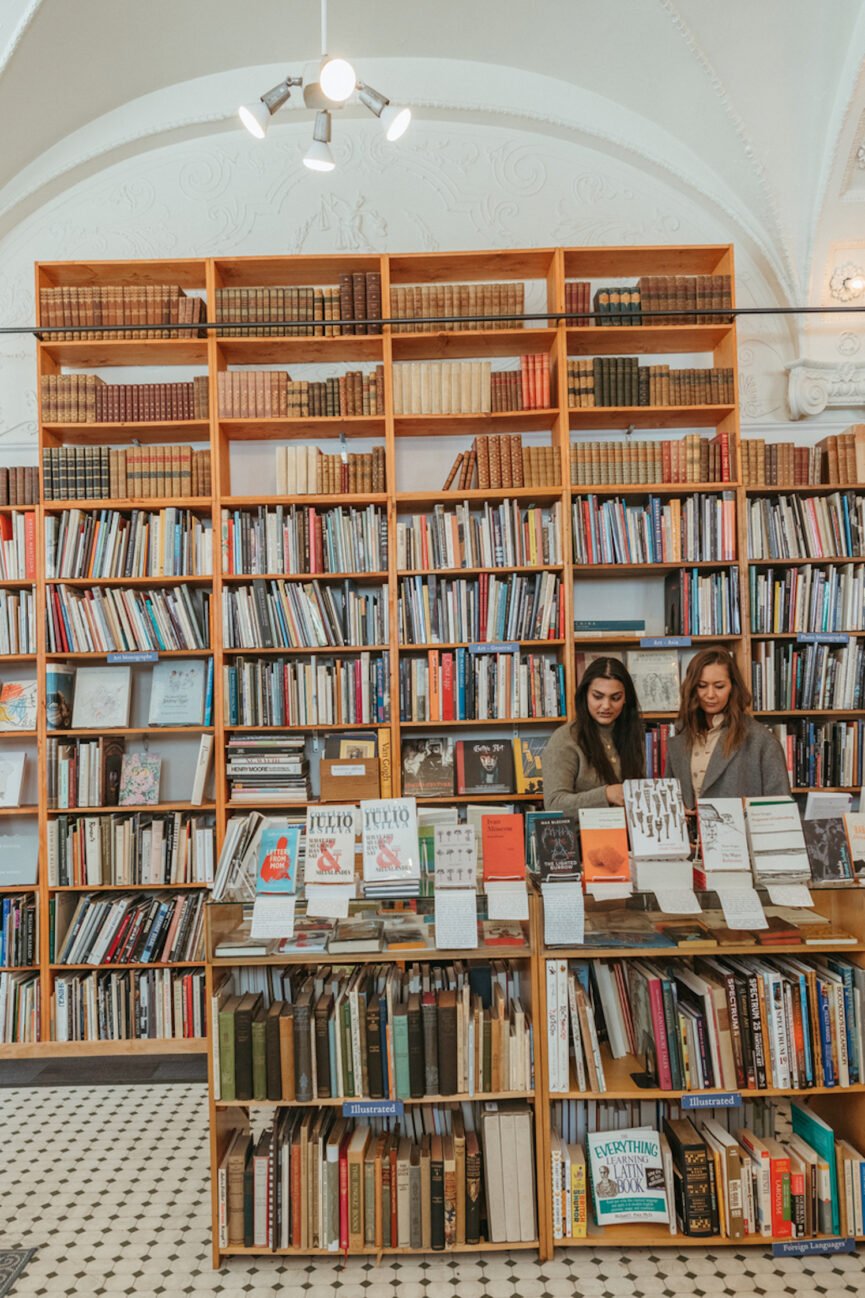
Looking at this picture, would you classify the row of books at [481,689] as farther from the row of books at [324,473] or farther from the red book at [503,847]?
the red book at [503,847]

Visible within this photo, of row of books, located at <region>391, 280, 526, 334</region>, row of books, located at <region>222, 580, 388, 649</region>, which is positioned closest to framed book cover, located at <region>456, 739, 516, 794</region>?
row of books, located at <region>222, 580, 388, 649</region>

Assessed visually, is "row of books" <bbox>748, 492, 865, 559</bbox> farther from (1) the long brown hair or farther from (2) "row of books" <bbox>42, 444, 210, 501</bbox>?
(2) "row of books" <bbox>42, 444, 210, 501</bbox>

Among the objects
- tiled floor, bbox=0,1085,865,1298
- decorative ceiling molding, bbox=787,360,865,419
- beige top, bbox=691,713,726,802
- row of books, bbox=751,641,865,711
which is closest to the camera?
tiled floor, bbox=0,1085,865,1298

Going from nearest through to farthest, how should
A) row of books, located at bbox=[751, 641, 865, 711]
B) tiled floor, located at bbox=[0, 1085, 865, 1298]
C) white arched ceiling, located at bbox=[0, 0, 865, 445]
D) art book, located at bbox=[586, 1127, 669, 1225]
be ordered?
tiled floor, located at bbox=[0, 1085, 865, 1298] < art book, located at bbox=[586, 1127, 669, 1225] < row of books, located at bbox=[751, 641, 865, 711] < white arched ceiling, located at bbox=[0, 0, 865, 445]

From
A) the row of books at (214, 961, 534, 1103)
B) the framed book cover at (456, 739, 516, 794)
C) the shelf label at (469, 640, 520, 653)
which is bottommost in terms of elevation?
the row of books at (214, 961, 534, 1103)

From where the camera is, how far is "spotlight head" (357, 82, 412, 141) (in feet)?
10.9

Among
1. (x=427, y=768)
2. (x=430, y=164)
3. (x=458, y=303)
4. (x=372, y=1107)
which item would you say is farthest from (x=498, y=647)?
(x=430, y=164)

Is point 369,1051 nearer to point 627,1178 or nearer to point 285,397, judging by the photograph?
point 627,1178

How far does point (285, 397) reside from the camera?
14.8 ft

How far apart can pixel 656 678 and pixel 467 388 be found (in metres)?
1.70

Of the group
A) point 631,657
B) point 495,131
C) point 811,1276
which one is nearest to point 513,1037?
point 811,1276

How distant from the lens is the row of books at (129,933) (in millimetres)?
4363

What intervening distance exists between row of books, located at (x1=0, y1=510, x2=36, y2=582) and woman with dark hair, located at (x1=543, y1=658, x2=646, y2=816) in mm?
2749

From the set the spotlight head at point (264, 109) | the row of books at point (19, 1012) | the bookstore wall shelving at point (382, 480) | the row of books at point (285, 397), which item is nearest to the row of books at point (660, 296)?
the bookstore wall shelving at point (382, 480)
